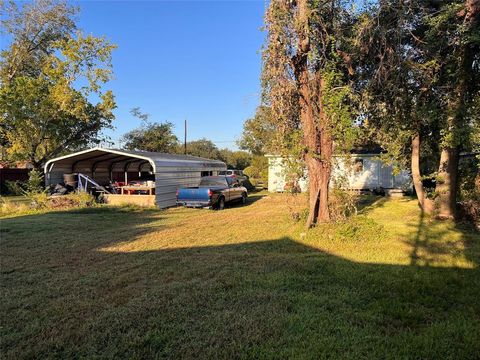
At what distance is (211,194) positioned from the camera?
52.0 ft

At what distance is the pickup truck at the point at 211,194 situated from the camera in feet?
52.2

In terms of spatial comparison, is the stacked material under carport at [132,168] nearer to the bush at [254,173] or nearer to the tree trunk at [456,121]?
the bush at [254,173]

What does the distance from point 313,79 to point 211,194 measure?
24.3 feet

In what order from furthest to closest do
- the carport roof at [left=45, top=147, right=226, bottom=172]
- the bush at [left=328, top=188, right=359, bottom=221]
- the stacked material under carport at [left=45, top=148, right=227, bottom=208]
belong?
the carport roof at [left=45, top=147, right=226, bottom=172]
the stacked material under carport at [left=45, top=148, right=227, bottom=208]
the bush at [left=328, top=188, right=359, bottom=221]

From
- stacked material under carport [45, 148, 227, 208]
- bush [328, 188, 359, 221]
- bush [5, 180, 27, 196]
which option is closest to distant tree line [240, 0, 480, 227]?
bush [328, 188, 359, 221]

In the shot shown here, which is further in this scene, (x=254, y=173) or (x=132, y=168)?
(x=254, y=173)

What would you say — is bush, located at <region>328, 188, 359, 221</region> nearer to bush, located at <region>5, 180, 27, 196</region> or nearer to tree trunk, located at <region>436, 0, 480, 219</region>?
tree trunk, located at <region>436, 0, 480, 219</region>

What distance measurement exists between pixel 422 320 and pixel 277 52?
22.7 ft

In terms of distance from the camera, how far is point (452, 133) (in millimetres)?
9797

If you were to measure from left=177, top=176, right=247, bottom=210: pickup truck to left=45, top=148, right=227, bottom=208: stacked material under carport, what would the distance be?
1668 mm


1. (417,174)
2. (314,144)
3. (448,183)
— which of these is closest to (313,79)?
(314,144)

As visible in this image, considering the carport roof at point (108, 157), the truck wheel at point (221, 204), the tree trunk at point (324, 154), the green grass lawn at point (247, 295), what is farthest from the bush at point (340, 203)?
the carport roof at point (108, 157)

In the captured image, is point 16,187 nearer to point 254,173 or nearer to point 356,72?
point 356,72

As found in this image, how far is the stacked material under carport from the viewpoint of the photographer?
59.1 ft
